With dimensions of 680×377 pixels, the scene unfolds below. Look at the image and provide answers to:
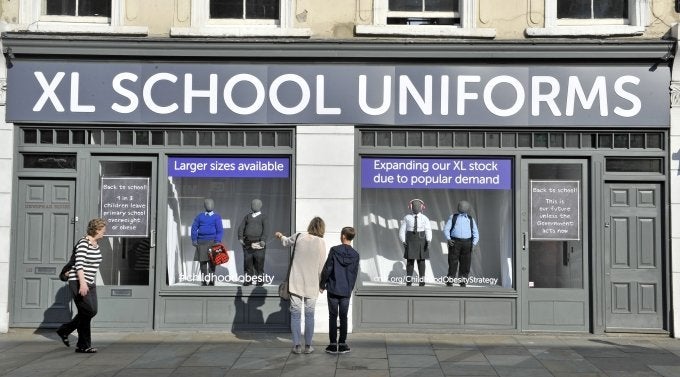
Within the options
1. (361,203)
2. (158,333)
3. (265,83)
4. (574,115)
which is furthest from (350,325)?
(574,115)

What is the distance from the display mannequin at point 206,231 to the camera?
1196 cm

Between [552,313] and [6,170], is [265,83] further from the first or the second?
[552,313]

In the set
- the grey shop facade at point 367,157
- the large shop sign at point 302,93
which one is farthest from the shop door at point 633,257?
the large shop sign at point 302,93

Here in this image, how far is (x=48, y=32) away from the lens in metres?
11.6

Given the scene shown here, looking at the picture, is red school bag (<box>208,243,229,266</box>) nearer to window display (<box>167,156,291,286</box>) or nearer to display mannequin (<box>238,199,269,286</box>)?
window display (<box>167,156,291,286</box>)

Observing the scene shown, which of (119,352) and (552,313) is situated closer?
(119,352)

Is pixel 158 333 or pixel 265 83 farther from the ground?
pixel 265 83

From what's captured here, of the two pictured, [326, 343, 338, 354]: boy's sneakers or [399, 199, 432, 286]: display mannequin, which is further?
[399, 199, 432, 286]: display mannequin

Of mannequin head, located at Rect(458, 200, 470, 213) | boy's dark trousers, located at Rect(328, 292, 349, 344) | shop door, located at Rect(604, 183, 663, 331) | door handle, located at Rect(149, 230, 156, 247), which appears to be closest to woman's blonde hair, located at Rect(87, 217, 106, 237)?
door handle, located at Rect(149, 230, 156, 247)

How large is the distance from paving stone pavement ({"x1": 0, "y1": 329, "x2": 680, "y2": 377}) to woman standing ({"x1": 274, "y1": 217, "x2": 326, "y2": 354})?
36 cm

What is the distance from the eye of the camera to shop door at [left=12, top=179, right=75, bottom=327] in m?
11.6

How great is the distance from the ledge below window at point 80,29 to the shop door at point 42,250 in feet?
7.64

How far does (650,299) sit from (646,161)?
6.95 feet

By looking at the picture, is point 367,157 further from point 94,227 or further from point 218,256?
point 94,227
